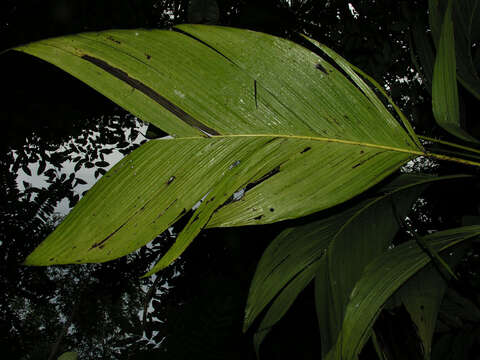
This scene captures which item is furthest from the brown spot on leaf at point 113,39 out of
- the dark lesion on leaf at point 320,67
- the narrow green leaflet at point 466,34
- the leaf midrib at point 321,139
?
the narrow green leaflet at point 466,34

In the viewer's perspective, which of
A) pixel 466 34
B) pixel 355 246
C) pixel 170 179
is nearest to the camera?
pixel 170 179

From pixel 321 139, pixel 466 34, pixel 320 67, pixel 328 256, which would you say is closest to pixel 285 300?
pixel 328 256

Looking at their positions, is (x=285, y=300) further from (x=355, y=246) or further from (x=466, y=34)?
(x=466, y=34)

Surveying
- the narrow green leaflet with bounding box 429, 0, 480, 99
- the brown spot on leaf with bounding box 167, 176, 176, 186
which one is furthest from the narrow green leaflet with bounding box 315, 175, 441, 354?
the brown spot on leaf with bounding box 167, 176, 176, 186

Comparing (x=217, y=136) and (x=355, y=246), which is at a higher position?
(x=217, y=136)

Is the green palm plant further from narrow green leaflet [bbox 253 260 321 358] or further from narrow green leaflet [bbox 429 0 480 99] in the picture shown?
narrow green leaflet [bbox 429 0 480 99]

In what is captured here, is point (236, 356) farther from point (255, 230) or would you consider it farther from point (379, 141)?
point (379, 141)
